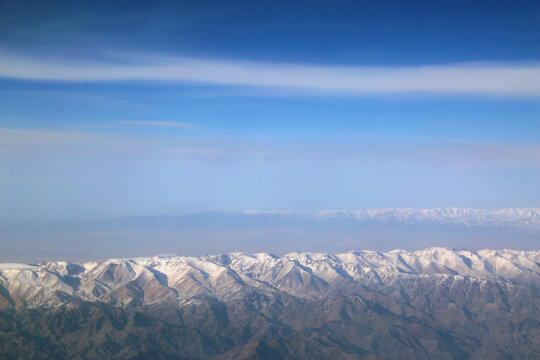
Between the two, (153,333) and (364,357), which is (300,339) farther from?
(153,333)

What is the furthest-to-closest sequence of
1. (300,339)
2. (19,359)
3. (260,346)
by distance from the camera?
(300,339) → (260,346) → (19,359)

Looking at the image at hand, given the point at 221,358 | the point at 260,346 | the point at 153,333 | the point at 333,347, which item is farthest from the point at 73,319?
the point at 333,347

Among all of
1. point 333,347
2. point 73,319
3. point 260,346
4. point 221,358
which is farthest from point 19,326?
point 333,347

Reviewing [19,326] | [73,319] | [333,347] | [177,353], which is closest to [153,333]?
[177,353]

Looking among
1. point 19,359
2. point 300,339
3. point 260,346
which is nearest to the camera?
point 19,359

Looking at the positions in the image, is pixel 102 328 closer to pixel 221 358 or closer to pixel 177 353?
pixel 177 353

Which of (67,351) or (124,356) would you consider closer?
(124,356)

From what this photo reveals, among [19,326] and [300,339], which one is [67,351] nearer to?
[19,326]

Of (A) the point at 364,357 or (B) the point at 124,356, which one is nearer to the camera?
(B) the point at 124,356
